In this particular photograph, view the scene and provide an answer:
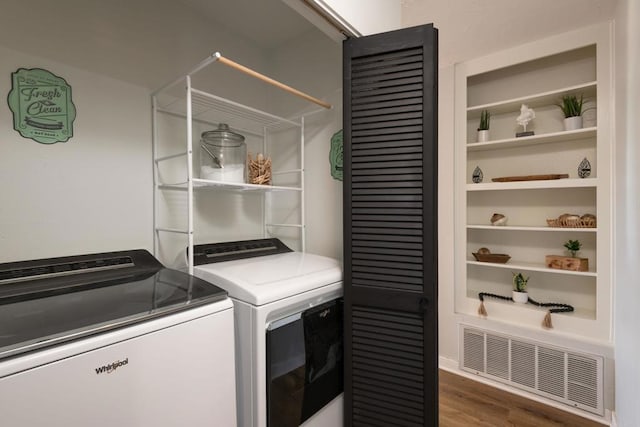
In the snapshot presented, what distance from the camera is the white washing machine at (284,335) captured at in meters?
1.05

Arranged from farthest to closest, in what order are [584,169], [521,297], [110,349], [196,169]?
1. [521,297]
2. [584,169]
3. [196,169]
4. [110,349]

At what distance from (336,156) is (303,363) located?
48.8 inches

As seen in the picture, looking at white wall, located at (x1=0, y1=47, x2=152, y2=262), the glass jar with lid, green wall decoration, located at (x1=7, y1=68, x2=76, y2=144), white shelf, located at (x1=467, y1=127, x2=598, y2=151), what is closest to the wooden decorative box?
white shelf, located at (x1=467, y1=127, x2=598, y2=151)

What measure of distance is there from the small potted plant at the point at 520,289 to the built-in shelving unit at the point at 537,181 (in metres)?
0.05

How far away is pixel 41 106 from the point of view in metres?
1.20

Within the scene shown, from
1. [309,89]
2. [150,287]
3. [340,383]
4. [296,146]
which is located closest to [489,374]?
[340,383]

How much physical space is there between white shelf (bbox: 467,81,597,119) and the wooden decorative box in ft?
3.66

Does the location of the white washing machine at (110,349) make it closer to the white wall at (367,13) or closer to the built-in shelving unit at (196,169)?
the built-in shelving unit at (196,169)

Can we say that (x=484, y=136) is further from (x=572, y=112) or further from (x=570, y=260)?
(x=570, y=260)

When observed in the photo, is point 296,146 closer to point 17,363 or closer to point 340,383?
point 340,383

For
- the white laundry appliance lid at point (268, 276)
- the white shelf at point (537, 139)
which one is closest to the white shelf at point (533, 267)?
the white shelf at point (537, 139)

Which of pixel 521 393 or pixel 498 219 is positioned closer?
pixel 521 393

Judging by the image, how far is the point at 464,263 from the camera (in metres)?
2.20

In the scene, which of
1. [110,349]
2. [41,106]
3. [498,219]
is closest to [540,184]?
[498,219]
